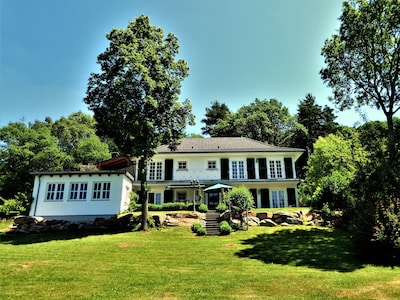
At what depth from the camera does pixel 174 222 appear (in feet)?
64.4

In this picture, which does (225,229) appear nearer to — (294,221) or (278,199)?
(294,221)

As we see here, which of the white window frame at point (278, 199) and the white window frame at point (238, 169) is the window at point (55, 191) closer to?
the white window frame at point (238, 169)

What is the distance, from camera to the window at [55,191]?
22.2 meters

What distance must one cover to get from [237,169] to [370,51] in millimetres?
15126

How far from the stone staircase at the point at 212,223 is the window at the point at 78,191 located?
9920 millimetres

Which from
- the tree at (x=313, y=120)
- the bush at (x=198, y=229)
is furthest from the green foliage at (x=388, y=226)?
the tree at (x=313, y=120)

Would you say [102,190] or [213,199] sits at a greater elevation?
[102,190]

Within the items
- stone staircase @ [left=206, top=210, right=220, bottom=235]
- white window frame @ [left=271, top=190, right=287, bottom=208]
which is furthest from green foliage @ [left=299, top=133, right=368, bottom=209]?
stone staircase @ [left=206, top=210, right=220, bottom=235]

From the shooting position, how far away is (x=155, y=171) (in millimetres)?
28609

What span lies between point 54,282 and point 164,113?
1285 cm

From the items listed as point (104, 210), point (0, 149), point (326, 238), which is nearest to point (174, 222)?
point (104, 210)

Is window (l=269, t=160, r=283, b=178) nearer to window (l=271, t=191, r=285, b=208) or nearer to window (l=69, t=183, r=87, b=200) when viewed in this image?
window (l=271, t=191, r=285, b=208)

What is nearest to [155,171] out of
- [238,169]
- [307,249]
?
[238,169]

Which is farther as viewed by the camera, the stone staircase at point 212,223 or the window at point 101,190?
the window at point 101,190
